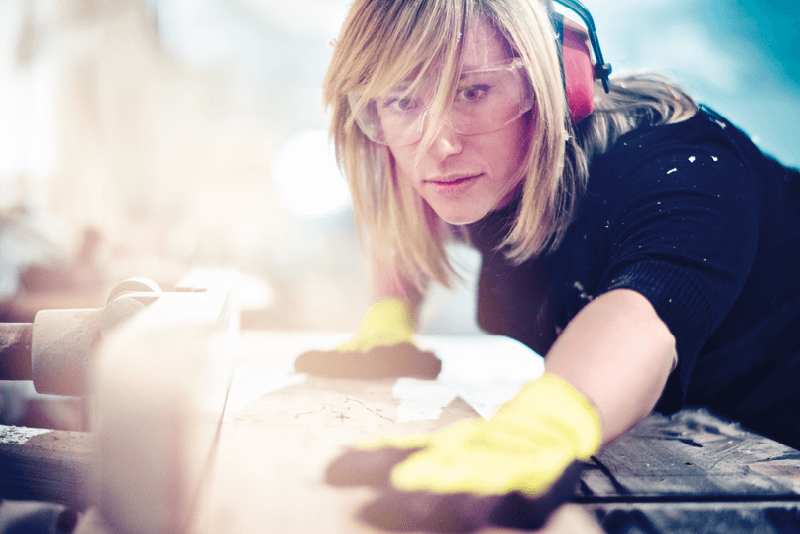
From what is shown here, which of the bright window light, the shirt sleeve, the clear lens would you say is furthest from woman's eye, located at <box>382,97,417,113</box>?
the bright window light

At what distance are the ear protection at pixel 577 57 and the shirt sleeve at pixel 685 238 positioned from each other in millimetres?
117

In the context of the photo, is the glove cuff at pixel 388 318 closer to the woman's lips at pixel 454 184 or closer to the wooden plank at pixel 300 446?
the wooden plank at pixel 300 446

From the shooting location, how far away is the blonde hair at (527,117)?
0.61 m

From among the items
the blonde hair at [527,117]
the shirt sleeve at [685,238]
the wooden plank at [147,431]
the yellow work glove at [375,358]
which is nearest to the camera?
the wooden plank at [147,431]

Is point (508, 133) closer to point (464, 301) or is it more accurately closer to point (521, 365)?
point (521, 365)

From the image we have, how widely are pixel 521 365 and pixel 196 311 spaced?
77cm

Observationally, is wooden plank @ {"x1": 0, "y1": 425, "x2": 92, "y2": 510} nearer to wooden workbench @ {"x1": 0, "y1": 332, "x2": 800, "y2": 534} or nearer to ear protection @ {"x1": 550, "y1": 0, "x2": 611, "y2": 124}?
wooden workbench @ {"x1": 0, "y1": 332, "x2": 800, "y2": 534}

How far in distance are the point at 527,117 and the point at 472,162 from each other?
0.35 ft

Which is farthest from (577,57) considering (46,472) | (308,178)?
(308,178)

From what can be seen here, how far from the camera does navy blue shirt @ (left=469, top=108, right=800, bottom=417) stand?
0.50 m

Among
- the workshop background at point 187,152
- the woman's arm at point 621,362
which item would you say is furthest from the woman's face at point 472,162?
the workshop background at point 187,152

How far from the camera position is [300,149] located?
6.17 ft

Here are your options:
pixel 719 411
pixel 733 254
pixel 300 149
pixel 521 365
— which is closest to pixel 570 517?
pixel 733 254

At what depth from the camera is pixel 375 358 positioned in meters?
0.90
